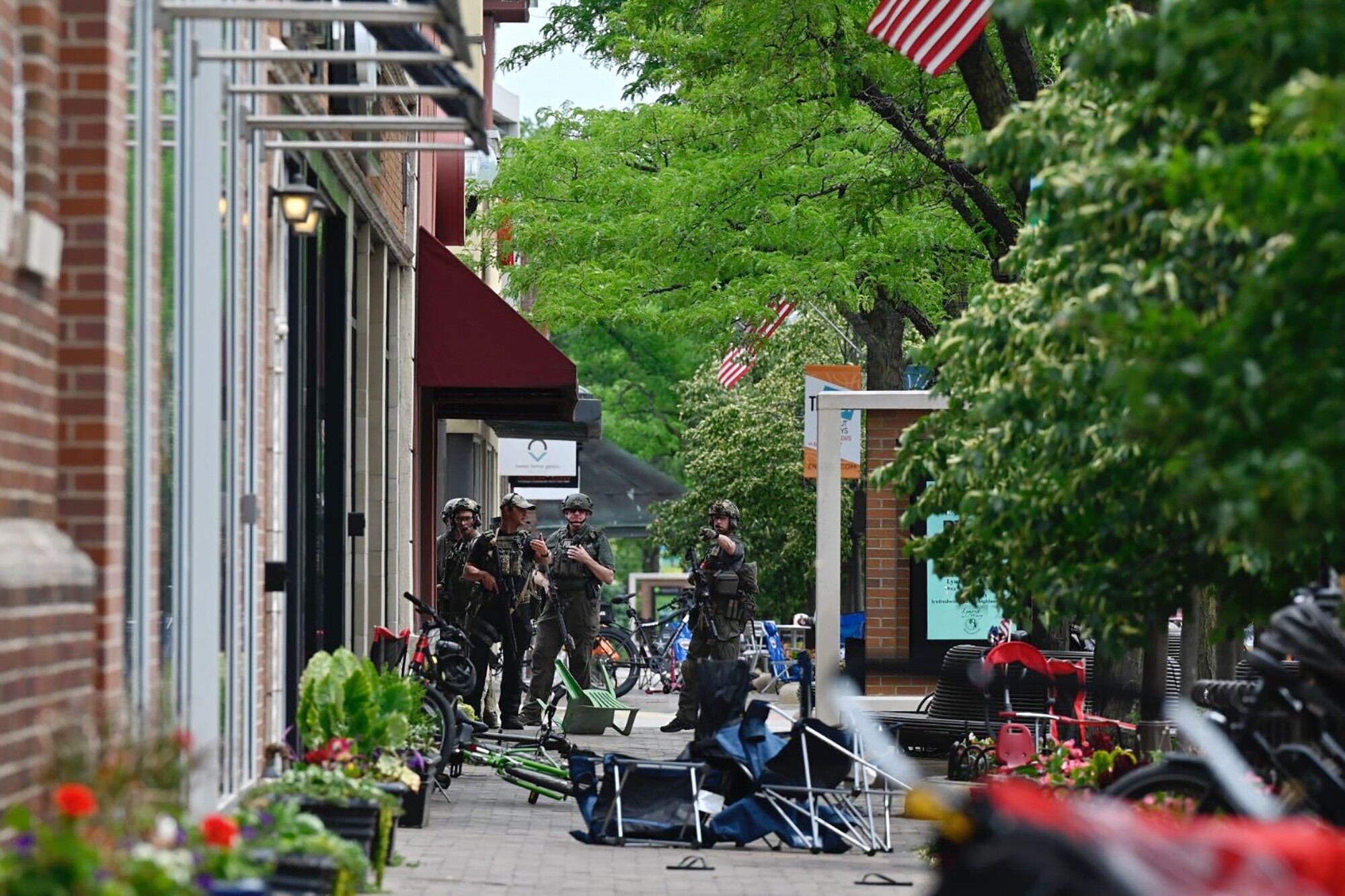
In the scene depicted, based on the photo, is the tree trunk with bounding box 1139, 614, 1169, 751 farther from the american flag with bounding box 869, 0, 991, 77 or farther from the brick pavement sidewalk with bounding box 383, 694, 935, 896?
the american flag with bounding box 869, 0, 991, 77

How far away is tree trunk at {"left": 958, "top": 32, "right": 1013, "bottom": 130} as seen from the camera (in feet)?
43.3

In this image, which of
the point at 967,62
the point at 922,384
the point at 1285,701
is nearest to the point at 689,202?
the point at 922,384

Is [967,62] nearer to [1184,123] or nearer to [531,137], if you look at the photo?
[1184,123]

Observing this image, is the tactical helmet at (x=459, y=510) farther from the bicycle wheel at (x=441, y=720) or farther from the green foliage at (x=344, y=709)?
the green foliage at (x=344, y=709)

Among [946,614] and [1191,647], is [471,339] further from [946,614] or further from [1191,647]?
[1191,647]

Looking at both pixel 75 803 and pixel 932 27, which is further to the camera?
pixel 932 27

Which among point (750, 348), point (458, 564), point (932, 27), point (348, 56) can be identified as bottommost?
point (458, 564)

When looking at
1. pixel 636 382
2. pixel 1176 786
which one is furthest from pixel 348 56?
pixel 636 382

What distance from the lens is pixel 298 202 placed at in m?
9.51

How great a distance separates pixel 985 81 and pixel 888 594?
15.5 feet

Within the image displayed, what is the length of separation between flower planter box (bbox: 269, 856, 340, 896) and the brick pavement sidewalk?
2.33m

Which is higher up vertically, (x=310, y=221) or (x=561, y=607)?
(x=310, y=221)

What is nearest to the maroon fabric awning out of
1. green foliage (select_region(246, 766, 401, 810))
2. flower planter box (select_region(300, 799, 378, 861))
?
green foliage (select_region(246, 766, 401, 810))

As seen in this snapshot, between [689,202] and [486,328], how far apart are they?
6.28m
